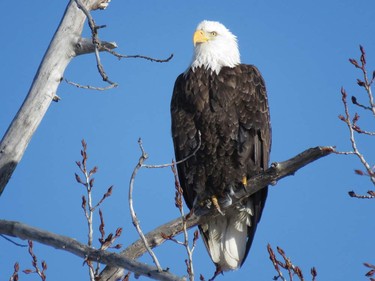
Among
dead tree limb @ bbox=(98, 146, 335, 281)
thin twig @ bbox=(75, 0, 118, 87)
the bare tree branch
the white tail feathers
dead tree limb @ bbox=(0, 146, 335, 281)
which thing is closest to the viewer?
the bare tree branch

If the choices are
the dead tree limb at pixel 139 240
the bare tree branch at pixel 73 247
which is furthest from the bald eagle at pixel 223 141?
the bare tree branch at pixel 73 247

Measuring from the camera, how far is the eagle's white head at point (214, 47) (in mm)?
5473

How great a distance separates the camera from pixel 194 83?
17.1 ft

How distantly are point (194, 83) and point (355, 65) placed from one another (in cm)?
184

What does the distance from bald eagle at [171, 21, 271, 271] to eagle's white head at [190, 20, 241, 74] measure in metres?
0.02

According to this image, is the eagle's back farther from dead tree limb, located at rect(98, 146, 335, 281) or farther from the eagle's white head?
dead tree limb, located at rect(98, 146, 335, 281)

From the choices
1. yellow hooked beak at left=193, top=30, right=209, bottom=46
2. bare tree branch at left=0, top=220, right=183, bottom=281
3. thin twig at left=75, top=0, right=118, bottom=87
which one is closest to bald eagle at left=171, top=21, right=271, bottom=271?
yellow hooked beak at left=193, top=30, right=209, bottom=46

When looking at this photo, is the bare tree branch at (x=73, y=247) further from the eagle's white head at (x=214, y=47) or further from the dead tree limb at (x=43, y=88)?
the eagle's white head at (x=214, y=47)

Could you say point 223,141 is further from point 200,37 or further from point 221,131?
point 200,37

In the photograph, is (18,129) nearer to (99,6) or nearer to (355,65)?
(99,6)

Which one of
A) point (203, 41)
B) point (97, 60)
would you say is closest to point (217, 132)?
point (203, 41)

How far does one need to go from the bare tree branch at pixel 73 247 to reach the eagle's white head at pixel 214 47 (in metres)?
2.59

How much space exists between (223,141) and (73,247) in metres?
2.21

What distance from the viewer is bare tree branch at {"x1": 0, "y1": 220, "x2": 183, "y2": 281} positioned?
108 inches
